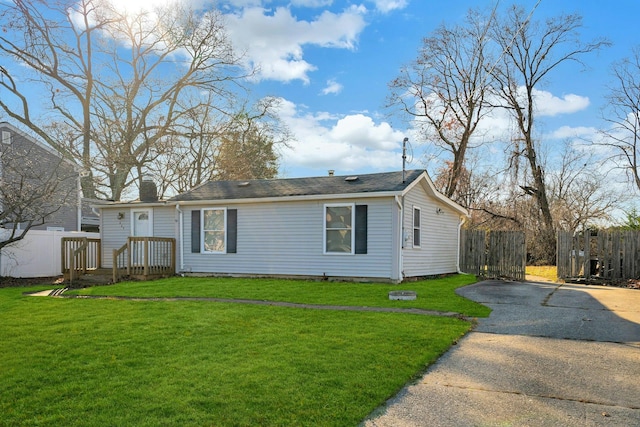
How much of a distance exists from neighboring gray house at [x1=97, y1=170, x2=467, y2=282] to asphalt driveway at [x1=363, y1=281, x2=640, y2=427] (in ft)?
16.6

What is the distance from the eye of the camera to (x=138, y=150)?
25188 millimetres

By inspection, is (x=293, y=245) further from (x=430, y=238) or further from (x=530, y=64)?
(x=530, y=64)

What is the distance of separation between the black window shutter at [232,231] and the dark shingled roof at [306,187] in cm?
54

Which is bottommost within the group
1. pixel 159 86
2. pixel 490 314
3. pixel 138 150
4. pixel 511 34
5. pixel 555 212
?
pixel 490 314

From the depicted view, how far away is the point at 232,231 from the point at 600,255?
11.7 metres

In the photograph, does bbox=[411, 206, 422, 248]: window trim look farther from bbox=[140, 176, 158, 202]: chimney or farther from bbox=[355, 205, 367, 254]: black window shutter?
bbox=[140, 176, 158, 202]: chimney

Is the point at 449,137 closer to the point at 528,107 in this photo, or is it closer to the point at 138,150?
the point at 528,107

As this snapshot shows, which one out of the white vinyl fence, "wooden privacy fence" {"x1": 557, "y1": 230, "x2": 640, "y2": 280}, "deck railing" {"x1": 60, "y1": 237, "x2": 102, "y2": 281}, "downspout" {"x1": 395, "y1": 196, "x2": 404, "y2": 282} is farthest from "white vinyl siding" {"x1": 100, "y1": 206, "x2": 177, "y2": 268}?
"wooden privacy fence" {"x1": 557, "y1": 230, "x2": 640, "y2": 280}

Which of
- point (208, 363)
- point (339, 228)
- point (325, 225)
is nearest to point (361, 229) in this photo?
point (339, 228)

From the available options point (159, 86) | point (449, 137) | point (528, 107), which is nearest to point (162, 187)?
point (159, 86)

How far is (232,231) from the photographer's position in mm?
14148

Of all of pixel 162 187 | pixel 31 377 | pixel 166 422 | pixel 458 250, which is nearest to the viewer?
pixel 166 422

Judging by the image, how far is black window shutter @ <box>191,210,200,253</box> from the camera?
14.5 metres

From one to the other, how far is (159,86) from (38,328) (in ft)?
72.6
